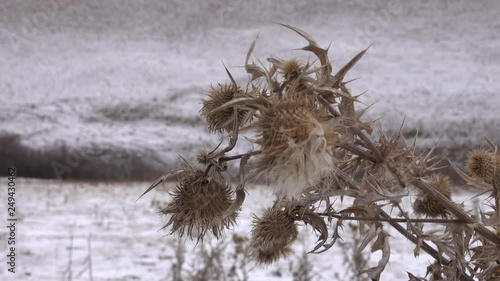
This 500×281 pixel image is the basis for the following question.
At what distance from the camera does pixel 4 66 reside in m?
15.5

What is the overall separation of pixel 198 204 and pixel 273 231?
0.26 meters

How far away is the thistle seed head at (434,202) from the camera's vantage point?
60.6 inches

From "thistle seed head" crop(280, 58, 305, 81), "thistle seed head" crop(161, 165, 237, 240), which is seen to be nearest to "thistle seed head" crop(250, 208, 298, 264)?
"thistle seed head" crop(161, 165, 237, 240)

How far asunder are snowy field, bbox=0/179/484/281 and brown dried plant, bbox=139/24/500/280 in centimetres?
158

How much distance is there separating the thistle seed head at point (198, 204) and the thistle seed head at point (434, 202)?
22.5 inches

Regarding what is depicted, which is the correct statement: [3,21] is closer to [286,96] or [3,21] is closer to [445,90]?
[445,90]

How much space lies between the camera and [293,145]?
85cm

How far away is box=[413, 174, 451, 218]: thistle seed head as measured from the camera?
1539 millimetres

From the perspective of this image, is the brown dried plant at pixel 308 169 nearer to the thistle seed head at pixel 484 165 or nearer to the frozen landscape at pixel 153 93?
the thistle seed head at pixel 484 165

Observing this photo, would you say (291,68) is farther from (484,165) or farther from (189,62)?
A: (189,62)

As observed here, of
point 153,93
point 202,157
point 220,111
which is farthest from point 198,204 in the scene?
point 153,93

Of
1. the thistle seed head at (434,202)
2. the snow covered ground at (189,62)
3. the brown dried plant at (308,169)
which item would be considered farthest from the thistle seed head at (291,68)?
the snow covered ground at (189,62)

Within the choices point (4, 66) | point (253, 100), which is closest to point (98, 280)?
point (253, 100)

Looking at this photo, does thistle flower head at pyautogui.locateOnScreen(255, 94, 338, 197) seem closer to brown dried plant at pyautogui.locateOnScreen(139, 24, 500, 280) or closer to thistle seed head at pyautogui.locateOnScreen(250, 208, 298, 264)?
brown dried plant at pyautogui.locateOnScreen(139, 24, 500, 280)
